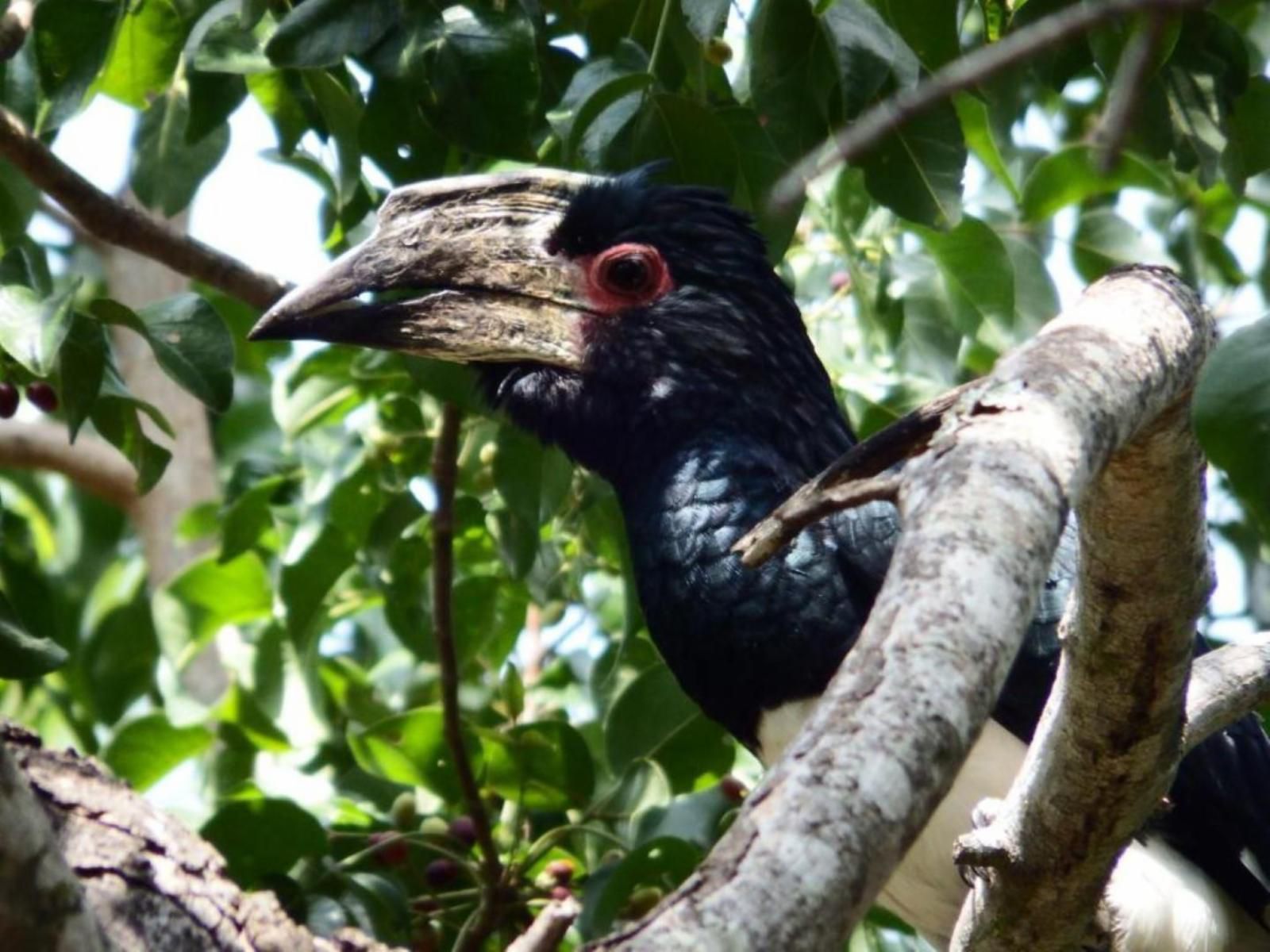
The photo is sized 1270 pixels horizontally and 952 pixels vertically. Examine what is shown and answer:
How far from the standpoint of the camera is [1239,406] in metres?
2.07

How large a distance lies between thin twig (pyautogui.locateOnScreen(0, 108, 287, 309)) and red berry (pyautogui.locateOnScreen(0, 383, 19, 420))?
601mm

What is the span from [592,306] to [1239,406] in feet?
7.28

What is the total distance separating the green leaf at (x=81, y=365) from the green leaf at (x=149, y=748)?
1237mm

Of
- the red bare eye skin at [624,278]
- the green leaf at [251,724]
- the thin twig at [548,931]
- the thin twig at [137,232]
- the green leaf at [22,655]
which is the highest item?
the red bare eye skin at [624,278]

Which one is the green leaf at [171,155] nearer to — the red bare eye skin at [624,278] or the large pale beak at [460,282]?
the large pale beak at [460,282]

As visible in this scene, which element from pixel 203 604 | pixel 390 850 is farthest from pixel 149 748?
pixel 390 850

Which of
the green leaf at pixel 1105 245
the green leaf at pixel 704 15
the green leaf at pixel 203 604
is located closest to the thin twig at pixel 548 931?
the green leaf at pixel 704 15

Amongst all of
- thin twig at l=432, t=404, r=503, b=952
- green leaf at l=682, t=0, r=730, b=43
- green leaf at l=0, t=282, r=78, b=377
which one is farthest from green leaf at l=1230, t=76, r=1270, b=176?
green leaf at l=0, t=282, r=78, b=377

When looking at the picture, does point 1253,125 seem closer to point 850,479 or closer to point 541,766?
point 850,479

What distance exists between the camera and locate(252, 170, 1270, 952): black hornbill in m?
3.63

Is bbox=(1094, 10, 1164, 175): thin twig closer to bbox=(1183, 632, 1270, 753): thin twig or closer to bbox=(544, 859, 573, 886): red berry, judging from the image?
bbox=(1183, 632, 1270, 753): thin twig

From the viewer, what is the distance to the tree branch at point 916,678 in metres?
1.67

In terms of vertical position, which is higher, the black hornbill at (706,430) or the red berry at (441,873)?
the black hornbill at (706,430)

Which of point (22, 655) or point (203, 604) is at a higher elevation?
point (203, 604)
